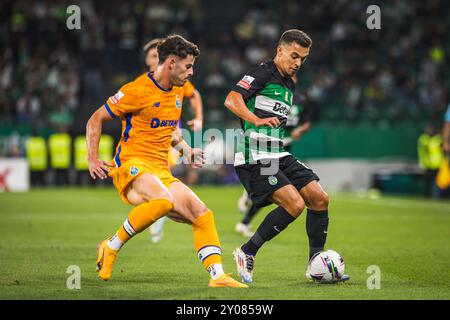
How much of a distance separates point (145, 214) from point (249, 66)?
21219 mm

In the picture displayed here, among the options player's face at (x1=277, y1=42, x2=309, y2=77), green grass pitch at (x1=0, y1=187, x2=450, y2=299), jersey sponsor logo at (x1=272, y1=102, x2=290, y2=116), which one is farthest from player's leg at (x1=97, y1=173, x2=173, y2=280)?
player's face at (x1=277, y1=42, x2=309, y2=77)

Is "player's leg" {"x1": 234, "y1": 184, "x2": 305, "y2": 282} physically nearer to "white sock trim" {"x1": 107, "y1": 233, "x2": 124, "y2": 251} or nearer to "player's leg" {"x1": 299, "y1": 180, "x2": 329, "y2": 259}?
"player's leg" {"x1": 299, "y1": 180, "x2": 329, "y2": 259}

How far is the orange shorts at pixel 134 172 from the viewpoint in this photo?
7.80m

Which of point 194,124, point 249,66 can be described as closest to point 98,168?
point 194,124

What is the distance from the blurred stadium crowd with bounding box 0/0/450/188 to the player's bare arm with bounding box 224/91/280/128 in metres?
17.7

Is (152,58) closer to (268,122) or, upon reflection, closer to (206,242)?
(268,122)

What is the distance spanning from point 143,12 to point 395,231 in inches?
647

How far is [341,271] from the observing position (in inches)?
317

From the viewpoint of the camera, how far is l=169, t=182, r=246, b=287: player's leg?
755 centimetres

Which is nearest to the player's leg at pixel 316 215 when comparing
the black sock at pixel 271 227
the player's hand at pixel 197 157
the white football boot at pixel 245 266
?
the black sock at pixel 271 227

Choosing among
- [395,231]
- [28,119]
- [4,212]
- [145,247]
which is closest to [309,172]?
[145,247]

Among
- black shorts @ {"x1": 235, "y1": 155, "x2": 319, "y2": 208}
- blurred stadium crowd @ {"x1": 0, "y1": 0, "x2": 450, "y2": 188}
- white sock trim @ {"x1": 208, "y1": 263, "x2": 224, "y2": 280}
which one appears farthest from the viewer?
blurred stadium crowd @ {"x1": 0, "y1": 0, "x2": 450, "y2": 188}
